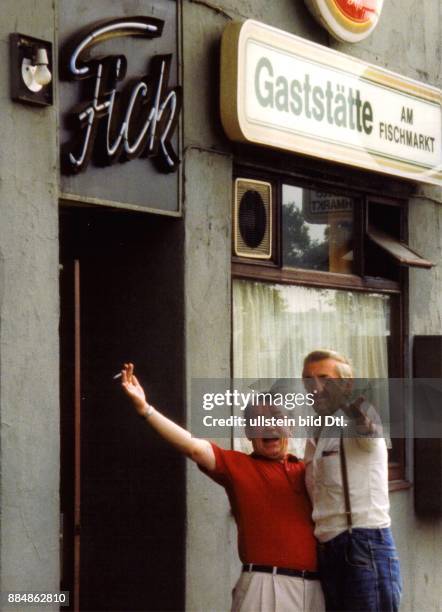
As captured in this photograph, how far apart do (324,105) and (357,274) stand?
1.48 m

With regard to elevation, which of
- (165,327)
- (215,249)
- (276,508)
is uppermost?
(215,249)

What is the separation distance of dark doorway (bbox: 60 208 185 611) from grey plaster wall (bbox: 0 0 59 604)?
97 centimetres

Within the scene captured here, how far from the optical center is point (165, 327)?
23.7 ft

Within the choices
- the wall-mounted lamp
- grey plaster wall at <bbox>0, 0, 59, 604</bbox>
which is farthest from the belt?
the wall-mounted lamp

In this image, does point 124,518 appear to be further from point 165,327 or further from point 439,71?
point 439,71

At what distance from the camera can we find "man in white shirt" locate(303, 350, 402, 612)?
5.43 meters

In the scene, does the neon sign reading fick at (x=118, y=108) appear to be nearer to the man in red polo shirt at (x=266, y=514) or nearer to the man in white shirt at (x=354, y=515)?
the man in red polo shirt at (x=266, y=514)

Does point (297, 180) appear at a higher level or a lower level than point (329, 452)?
higher

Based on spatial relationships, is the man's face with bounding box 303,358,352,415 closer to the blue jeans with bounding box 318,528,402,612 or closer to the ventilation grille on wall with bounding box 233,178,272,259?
the blue jeans with bounding box 318,528,402,612

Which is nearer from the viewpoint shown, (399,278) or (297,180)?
(297,180)

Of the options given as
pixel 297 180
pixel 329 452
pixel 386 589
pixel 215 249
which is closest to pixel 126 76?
pixel 215 249

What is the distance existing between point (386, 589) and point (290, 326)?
3.17 metres

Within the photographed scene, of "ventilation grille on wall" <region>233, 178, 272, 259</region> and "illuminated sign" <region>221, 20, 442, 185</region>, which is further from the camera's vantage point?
"ventilation grille on wall" <region>233, 178, 272, 259</region>

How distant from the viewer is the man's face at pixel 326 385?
5684mm
